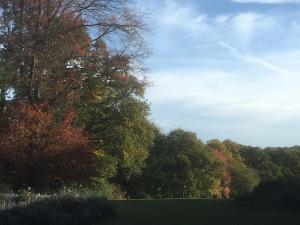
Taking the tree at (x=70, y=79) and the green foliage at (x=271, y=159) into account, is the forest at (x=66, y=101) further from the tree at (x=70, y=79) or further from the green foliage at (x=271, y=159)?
the green foliage at (x=271, y=159)

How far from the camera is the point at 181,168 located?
52.6 meters

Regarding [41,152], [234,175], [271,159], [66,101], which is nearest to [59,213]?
[41,152]

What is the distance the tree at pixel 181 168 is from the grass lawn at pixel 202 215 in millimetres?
31536

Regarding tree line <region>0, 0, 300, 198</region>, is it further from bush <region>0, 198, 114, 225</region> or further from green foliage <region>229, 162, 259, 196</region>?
green foliage <region>229, 162, 259, 196</region>

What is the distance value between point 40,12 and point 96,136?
28.8 ft

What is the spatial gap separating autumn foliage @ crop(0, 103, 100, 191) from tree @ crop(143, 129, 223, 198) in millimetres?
22762

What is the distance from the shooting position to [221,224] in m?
14.2

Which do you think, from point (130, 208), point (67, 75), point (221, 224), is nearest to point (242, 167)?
point (67, 75)

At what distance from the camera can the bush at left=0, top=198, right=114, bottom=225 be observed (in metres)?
16.4

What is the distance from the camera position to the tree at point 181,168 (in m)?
51.4

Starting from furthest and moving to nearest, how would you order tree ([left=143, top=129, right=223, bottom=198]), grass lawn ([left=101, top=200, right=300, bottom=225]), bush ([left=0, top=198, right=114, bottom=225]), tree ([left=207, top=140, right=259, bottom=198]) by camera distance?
tree ([left=207, top=140, right=259, bottom=198]) < tree ([left=143, top=129, right=223, bottom=198]) < bush ([left=0, top=198, right=114, bottom=225]) < grass lawn ([left=101, top=200, right=300, bottom=225])

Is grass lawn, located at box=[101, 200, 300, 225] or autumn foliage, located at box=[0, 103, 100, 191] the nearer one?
grass lawn, located at box=[101, 200, 300, 225]

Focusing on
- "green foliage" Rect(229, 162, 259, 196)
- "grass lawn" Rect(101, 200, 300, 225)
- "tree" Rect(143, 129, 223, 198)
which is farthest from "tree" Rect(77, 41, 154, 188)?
"green foliage" Rect(229, 162, 259, 196)

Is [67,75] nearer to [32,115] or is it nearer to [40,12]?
[40,12]
